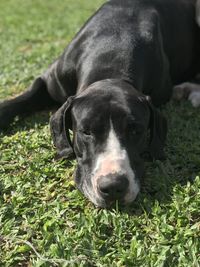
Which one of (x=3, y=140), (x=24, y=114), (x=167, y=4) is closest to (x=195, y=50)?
(x=167, y=4)

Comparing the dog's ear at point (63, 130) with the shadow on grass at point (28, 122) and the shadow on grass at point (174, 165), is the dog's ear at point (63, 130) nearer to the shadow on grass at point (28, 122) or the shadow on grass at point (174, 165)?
the shadow on grass at point (174, 165)

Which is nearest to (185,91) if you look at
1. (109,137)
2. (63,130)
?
(63,130)

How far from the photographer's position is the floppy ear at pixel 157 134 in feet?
11.7

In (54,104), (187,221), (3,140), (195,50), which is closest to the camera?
(187,221)

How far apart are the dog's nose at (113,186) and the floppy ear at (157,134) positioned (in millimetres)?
684

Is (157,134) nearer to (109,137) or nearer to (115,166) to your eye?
(109,137)

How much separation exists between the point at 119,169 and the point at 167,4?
8.91ft

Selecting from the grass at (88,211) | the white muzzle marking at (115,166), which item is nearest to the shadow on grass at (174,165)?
the grass at (88,211)

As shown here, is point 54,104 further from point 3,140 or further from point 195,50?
point 195,50

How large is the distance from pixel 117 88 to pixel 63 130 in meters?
0.50

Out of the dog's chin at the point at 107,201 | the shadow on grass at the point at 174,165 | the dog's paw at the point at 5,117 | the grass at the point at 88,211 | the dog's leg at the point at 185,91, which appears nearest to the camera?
the grass at the point at 88,211

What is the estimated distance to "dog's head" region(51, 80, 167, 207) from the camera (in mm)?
2980

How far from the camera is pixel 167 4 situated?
5141mm

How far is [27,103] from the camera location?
464 centimetres
